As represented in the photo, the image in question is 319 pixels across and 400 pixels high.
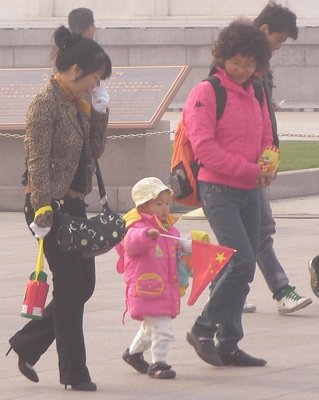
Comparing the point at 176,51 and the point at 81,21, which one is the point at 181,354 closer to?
the point at 81,21

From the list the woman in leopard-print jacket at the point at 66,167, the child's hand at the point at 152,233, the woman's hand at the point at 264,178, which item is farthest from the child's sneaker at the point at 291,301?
the woman in leopard-print jacket at the point at 66,167

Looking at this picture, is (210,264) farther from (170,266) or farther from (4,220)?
(4,220)

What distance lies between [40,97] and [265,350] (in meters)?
1.97

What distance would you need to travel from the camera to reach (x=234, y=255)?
723 centimetres

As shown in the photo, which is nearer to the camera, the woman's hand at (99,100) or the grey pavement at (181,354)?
the grey pavement at (181,354)

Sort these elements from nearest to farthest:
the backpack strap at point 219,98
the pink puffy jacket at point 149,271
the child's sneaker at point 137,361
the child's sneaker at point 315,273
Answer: the pink puffy jacket at point 149,271
the child's sneaker at point 137,361
the backpack strap at point 219,98
the child's sneaker at point 315,273

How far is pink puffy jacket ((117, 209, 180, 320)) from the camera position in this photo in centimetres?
702

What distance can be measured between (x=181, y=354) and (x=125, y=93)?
8.37 meters

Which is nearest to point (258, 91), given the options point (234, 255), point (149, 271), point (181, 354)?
point (234, 255)

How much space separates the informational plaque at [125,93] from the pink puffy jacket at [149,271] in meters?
7.92

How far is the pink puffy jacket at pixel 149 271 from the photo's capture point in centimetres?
702

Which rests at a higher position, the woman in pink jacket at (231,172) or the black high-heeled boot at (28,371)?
the woman in pink jacket at (231,172)

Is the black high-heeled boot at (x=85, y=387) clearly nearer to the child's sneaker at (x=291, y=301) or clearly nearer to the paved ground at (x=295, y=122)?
the child's sneaker at (x=291, y=301)

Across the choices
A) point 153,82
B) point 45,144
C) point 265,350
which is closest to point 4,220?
point 153,82
